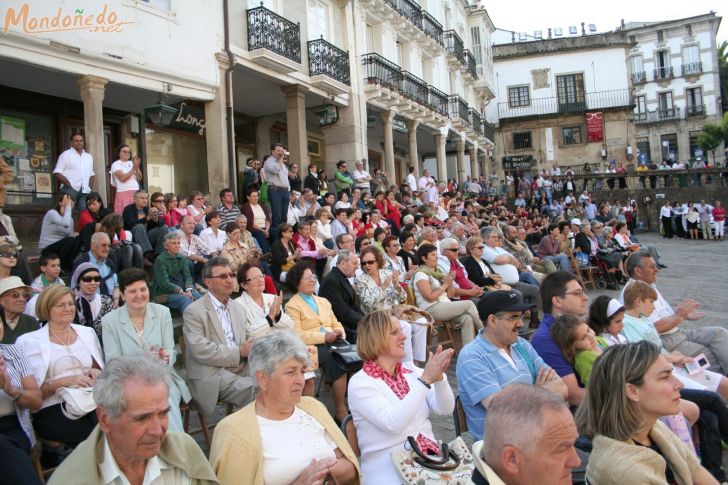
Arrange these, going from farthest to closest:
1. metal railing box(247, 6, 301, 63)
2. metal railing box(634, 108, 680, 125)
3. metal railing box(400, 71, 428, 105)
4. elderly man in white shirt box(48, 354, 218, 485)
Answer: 1. metal railing box(634, 108, 680, 125)
2. metal railing box(400, 71, 428, 105)
3. metal railing box(247, 6, 301, 63)
4. elderly man in white shirt box(48, 354, 218, 485)

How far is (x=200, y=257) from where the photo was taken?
826 cm

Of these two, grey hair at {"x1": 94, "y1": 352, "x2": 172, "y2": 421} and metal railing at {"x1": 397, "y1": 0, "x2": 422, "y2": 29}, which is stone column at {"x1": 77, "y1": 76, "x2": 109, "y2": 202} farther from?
metal railing at {"x1": 397, "y1": 0, "x2": 422, "y2": 29}

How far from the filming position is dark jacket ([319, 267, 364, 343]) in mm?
6496

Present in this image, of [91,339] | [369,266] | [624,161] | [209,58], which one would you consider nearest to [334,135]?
[209,58]

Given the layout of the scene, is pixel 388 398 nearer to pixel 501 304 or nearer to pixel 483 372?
pixel 483 372

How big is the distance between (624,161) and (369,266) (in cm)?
3525

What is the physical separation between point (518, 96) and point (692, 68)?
17.4 m

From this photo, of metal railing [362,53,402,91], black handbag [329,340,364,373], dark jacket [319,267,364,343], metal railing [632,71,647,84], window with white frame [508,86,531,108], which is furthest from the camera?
metal railing [632,71,647,84]

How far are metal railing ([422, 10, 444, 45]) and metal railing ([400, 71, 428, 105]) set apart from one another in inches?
118

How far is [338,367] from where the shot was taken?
5316 millimetres

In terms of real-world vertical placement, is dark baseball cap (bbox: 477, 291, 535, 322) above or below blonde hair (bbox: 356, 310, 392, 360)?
above

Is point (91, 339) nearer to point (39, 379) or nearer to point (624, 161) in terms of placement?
point (39, 379)

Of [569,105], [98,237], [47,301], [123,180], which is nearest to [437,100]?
[123,180]

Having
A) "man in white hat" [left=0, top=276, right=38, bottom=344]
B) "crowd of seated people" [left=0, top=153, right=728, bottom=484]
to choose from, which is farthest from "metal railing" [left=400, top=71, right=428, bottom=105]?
"man in white hat" [left=0, top=276, right=38, bottom=344]
